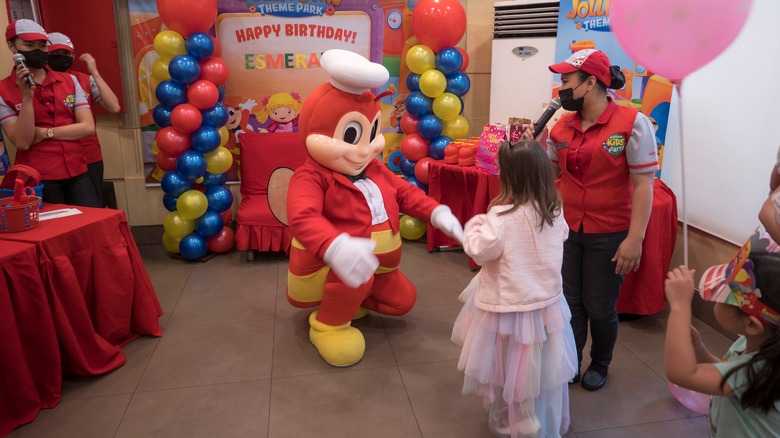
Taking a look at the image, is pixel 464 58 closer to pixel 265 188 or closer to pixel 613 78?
pixel 265 188

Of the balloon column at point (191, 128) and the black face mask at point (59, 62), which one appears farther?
the balloon column at point (191, 128)

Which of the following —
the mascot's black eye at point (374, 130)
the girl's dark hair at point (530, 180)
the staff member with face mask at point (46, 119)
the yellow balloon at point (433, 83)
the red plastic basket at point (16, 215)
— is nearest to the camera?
the girl's dark hair at point (530, 180)

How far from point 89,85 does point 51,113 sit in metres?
0.37

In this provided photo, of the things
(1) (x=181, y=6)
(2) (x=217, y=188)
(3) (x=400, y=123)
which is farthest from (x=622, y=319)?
(1) (x=181, y=6)

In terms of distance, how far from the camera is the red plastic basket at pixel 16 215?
239 centimetres

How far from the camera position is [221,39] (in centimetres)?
431

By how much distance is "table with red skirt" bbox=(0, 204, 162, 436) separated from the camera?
218 cm

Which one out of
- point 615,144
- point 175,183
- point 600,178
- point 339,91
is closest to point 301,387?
point 339,91

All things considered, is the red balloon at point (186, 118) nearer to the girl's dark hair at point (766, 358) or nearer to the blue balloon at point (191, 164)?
the blue balloon at point (191, 164)

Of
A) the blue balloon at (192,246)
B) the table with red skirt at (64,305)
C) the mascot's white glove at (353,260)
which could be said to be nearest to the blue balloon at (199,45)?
the blue balloon at (192,246)

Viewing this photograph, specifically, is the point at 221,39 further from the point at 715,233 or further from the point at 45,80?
the point at 715,233

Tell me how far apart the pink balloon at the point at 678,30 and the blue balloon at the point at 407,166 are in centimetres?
262

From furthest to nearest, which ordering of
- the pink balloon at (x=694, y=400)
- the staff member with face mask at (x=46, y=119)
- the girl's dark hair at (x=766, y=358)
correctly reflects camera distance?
the staff member with face mask at (x=46, y=119) → the pink balloon at (x=694, y=400) → the girl's dark hair at (x=766, y=358)

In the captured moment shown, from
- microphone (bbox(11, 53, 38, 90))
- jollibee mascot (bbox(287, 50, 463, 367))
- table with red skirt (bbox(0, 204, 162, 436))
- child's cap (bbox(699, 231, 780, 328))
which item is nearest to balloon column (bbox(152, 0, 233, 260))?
microphone (bbox(11, 53, 38, 90))
